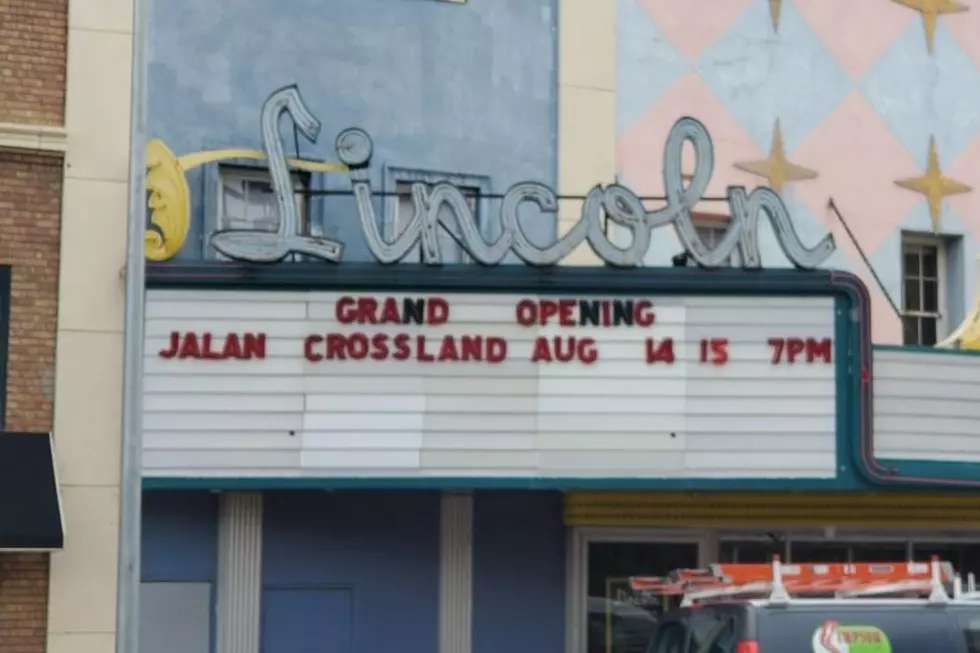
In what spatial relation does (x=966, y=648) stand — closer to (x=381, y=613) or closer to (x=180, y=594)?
A: (x=381, y=613)

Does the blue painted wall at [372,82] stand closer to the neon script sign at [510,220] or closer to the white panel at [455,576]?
the neon script sign at [510,220]

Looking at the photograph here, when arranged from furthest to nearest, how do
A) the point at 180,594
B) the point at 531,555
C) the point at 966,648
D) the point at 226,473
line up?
the point at 531,555 → the point at 180,594 → the point at 226,473 → the point at 966,648

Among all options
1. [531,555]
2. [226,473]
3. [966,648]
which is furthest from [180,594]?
[966,648]

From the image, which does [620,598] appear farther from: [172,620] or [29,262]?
[29,262]

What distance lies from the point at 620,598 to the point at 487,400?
Answer: 3.23 m

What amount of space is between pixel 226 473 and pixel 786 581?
5.25 metres

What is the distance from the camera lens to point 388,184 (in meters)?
17.3

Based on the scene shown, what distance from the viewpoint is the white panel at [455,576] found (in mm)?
16953

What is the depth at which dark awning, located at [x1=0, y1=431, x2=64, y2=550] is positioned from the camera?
13.5 metres

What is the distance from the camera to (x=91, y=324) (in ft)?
47.4

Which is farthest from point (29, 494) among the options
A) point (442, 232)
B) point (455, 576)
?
point (442, 232)

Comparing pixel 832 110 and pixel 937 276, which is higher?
pixel 832 110

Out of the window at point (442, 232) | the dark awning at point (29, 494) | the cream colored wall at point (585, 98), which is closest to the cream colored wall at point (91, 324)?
the dark awning at point (29, 494)

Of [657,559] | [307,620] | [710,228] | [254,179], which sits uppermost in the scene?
[254,179]
